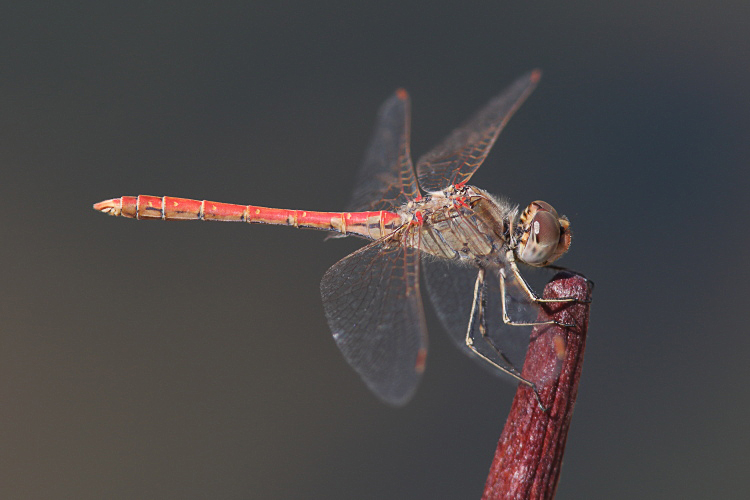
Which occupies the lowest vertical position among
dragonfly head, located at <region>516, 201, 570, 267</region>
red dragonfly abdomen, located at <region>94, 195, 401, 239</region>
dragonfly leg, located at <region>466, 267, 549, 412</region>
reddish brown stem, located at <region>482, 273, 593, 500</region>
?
reddish brown stem, located at <region>482, 273, 593, 500</region>

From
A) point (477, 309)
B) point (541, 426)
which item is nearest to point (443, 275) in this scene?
point (477, 309)

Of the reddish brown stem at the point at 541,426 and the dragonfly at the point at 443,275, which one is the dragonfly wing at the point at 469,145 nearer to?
the dragonfly at the point at 443,275

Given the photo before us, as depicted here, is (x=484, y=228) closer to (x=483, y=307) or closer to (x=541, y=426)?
(x=483, y=307)

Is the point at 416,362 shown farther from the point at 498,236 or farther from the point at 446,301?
the point at 498,236

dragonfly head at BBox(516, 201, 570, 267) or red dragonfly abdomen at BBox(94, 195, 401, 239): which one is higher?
red dragonfly abdomen at BBox(94, 195, 401, 239)

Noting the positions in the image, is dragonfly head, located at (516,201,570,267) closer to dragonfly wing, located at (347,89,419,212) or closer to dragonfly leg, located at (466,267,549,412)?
dragonfly leg, located at (466,267,549,412)

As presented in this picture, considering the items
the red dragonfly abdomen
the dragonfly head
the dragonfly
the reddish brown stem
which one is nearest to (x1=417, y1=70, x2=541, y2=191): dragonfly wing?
the dragonfly
